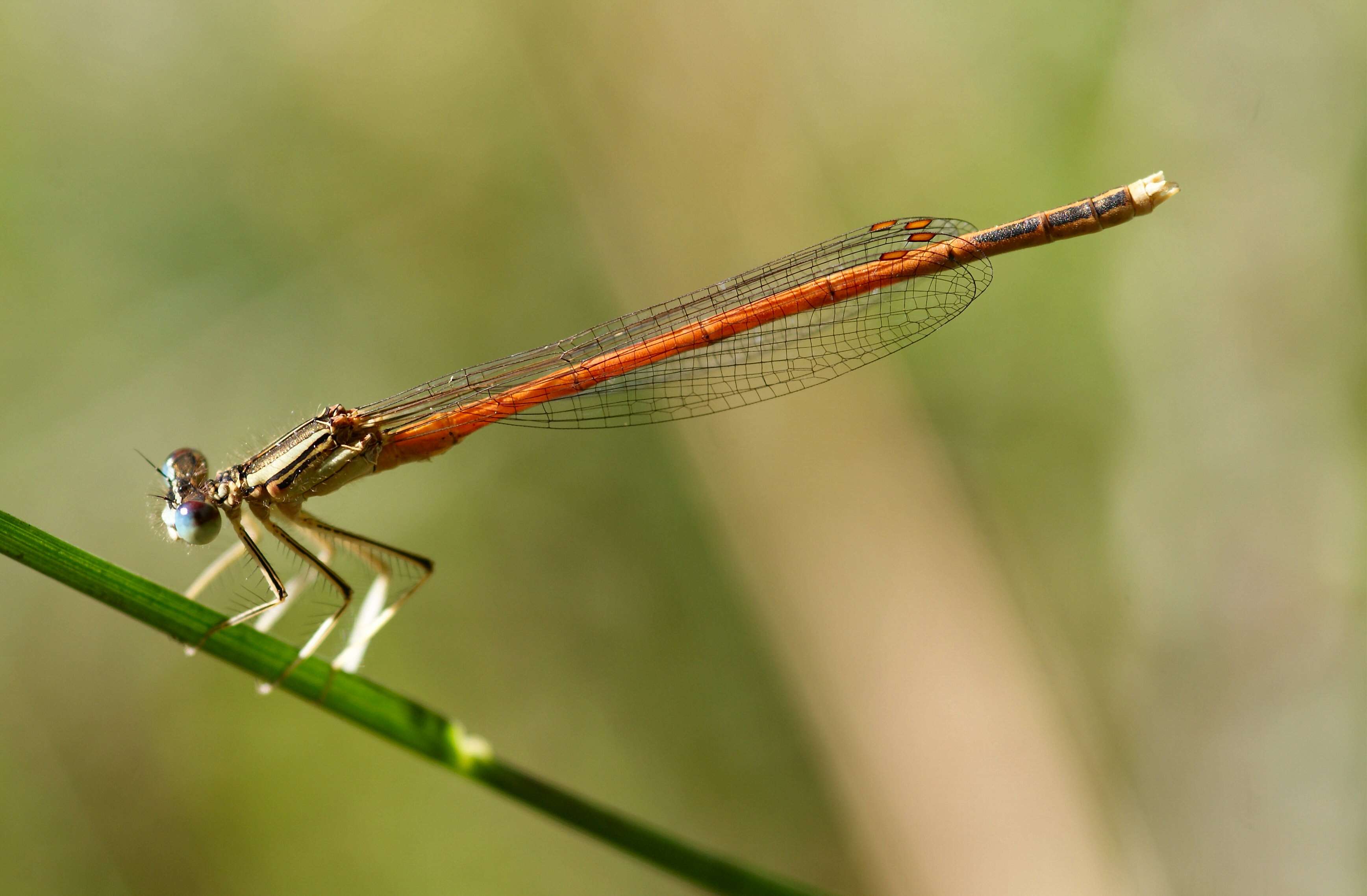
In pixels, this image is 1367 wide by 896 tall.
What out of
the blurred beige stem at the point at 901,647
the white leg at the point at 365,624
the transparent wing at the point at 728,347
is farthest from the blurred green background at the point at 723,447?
the white leg at the point at 365,624

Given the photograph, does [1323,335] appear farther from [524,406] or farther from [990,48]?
[524,406]

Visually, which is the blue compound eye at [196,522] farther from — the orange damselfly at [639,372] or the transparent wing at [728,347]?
the transparent wing at [728,347]

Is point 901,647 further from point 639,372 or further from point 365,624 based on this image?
point 365,624

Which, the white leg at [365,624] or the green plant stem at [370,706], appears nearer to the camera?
the green plant stem at [370,706]

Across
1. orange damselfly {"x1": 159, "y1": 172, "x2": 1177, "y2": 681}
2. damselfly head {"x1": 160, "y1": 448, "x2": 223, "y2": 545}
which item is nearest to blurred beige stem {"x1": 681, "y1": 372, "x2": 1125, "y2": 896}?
orange damselfly {"x1": 159, "y1": 172, "x2": 1177, "y2": 681}

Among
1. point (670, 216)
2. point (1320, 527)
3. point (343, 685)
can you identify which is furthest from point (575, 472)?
point (1320, 527)

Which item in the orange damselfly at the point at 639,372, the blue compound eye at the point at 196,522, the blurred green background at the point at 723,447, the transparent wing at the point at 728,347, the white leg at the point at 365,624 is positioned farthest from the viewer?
the blurred green background at the point at 723,447
